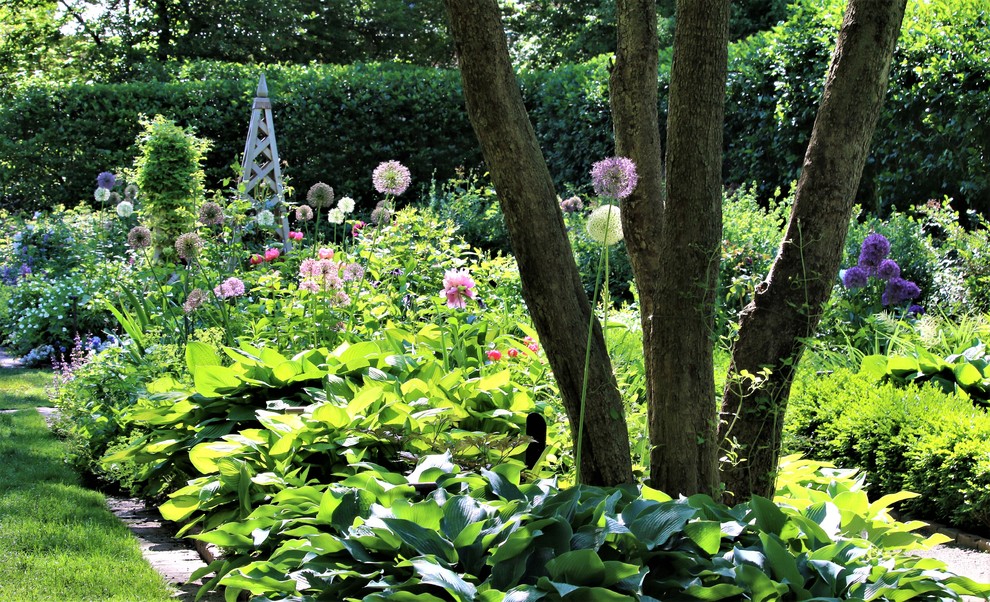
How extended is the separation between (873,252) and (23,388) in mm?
6243

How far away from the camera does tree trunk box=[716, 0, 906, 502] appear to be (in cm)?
246

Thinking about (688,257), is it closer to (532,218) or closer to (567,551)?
(532,218)

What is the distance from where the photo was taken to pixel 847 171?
2.51 m

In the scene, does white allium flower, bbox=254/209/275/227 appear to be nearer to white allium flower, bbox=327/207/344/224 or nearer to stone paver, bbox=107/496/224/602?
white allium flower, bbox=327/207/344/224

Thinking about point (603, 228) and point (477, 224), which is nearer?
point (603, 228)

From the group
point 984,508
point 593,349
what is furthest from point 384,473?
point 984,508

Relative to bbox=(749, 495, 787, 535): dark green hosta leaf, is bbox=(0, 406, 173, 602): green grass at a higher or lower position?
lower

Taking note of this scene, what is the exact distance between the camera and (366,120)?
44.2ft

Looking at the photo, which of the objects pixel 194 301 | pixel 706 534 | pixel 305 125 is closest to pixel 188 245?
pixel 194 301

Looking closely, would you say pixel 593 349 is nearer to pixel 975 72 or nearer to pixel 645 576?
pixel 645 576

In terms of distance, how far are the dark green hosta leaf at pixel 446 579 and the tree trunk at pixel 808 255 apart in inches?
44.0

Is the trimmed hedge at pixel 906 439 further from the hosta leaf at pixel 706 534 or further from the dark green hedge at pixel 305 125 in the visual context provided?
the dark green hedge at pixel 305 125

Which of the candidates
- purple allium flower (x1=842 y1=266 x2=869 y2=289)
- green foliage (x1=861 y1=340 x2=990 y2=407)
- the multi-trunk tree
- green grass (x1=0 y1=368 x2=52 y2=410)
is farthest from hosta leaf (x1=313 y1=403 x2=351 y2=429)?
purple allium flower (x1=842 y1=266 x2=869 y2=289)

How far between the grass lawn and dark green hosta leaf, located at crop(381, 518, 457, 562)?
1.13 m
